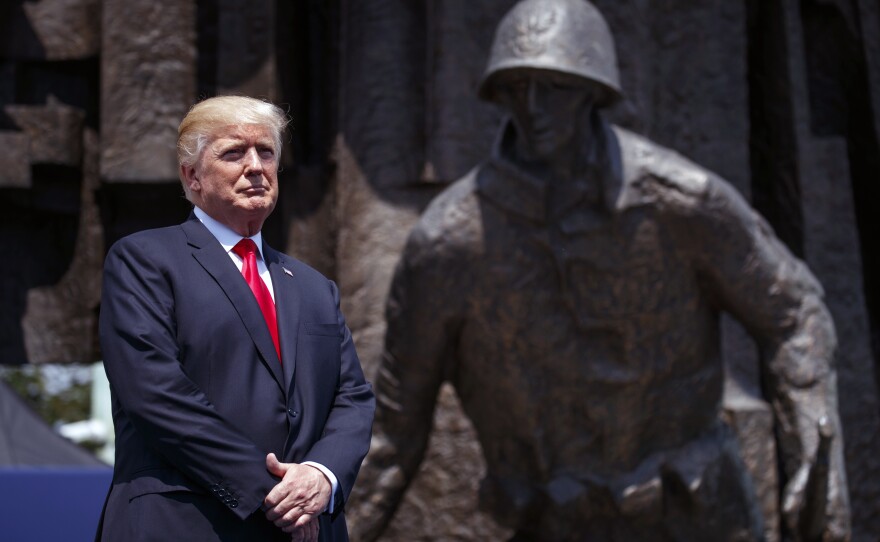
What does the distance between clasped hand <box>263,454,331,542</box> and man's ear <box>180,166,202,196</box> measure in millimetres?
466

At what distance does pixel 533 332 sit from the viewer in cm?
379

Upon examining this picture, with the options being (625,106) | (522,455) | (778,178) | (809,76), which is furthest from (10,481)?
(809,76)

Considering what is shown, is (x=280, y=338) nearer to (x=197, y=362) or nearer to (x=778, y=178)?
(x=197, y=362)

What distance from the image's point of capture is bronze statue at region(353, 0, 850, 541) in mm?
3713

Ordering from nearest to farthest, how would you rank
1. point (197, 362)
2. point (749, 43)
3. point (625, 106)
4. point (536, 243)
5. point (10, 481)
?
point (197, 362) < point (536, 243) < point (10, 481) < point (625, 106) < point (749, 43)

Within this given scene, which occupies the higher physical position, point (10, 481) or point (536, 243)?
point (536, 243)

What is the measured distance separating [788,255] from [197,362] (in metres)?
2.36

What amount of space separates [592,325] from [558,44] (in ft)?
2.60

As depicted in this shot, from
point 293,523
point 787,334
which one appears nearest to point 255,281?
point 293,523

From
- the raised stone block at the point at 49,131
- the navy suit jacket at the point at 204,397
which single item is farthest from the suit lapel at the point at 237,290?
the raised stone block at the point at 49,131

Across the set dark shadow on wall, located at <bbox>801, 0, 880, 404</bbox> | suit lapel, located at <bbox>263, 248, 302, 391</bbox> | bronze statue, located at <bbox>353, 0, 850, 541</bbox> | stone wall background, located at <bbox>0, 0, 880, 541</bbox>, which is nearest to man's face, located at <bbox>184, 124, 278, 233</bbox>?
suit lapel, located at <bbox>263, 248, 302, 391</bbox>

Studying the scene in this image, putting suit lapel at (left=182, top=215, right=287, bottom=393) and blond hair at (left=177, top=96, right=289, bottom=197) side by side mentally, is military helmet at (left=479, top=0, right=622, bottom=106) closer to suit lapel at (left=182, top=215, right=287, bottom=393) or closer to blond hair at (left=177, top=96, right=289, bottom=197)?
blond hair at (left=177, top=96, right=289, bottom=197)

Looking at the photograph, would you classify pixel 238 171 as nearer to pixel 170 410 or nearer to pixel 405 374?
pixel 170 410

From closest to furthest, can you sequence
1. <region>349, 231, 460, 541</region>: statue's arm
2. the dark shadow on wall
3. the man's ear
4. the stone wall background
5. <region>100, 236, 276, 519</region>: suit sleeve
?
<region>100, 236, 276, 519</region>: suit sleeve → the man's ear → <region>349, 231, 460, 541</region>: statue's arm → the stone wall background → the dark shadow on wall
